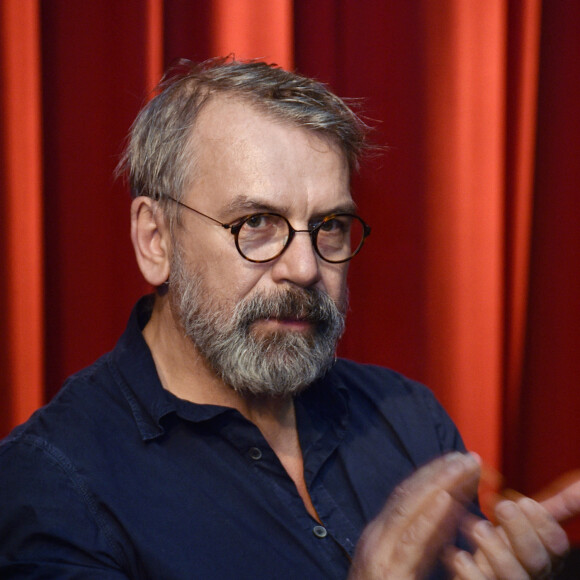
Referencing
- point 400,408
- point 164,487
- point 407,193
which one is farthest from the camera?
point 407,193

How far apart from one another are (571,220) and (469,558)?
3.76 feet

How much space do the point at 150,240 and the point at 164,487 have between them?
1.44ft

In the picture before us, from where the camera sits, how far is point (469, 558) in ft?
3.10

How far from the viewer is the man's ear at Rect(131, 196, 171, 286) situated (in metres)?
1.24

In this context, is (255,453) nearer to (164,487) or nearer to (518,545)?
(164,487)

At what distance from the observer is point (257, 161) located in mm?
1125

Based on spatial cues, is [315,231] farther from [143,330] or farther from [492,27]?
[492,27]

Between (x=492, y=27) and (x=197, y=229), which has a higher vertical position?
(x=492, y=27)

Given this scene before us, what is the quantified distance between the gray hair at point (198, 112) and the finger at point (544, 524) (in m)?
0.64

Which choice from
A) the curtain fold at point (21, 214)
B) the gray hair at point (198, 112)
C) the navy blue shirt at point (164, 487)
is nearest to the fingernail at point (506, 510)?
the navy blue shirt at point (164, 487)

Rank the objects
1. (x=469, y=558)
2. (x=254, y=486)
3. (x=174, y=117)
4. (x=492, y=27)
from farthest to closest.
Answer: (x=492, y=27)
(x=174, y=117)
(x=254, y=486)
(x=469, y=558)

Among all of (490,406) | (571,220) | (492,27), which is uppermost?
(492,27)

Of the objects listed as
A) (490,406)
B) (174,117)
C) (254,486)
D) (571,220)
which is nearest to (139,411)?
(254,486)

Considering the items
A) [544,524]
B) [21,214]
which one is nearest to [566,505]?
[544,524]
